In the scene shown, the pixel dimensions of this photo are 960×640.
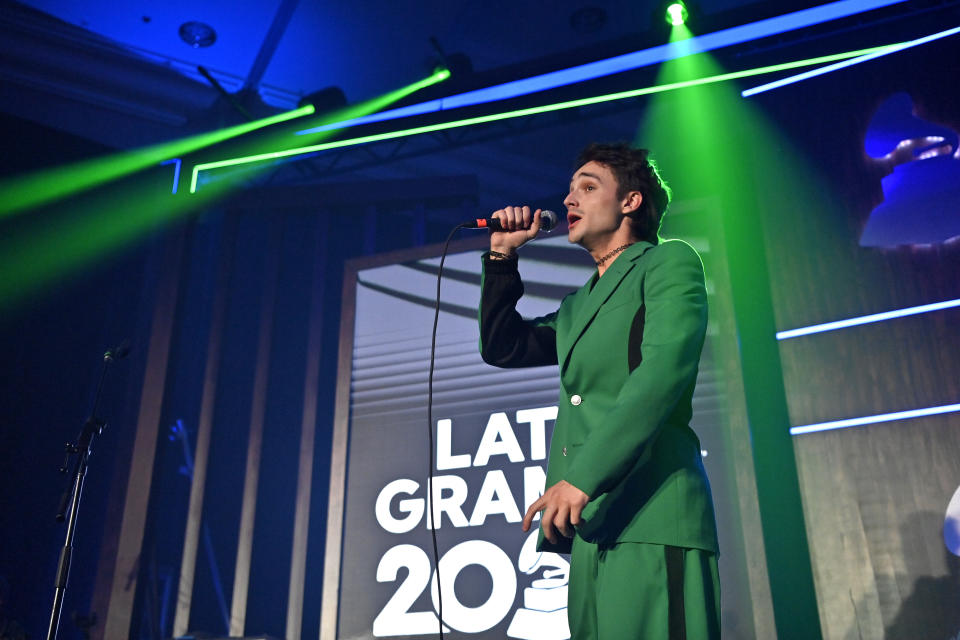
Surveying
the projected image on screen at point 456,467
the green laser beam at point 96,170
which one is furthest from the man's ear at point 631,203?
the green laser beam at point 96,170

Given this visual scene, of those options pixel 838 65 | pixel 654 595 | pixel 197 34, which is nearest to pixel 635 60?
pixel 838 65

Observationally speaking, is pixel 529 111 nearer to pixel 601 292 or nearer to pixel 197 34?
pixel 197 34

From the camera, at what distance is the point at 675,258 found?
54.9 inches

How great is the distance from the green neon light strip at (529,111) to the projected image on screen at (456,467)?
3.11ft

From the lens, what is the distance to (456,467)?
368 cm

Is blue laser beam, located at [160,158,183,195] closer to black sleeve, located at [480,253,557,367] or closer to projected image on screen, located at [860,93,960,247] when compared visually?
projected image on screen, located at [860,93,960,247]

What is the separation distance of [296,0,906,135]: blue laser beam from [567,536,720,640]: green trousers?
3.29 meters

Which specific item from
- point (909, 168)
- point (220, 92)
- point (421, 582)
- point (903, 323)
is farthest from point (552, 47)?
point (421, 582)

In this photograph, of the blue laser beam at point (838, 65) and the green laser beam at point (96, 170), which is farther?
the green laser beam at point (96, 170)

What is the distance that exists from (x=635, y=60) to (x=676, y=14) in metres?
0.30

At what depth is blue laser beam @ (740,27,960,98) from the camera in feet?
11.4

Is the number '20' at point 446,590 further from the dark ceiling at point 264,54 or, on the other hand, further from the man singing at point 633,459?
the dark ceiling at point 264,54

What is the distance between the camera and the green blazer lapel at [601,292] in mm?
1464

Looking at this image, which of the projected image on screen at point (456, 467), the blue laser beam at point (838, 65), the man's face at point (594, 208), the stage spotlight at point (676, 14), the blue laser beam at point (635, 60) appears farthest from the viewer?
the stage spotlight at point (676, 14)
